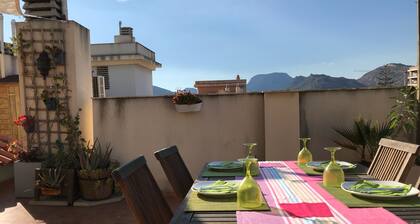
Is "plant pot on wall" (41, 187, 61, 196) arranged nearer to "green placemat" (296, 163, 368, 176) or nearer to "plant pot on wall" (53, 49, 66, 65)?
"plant pot on wall" (53, 49, 66, 65)

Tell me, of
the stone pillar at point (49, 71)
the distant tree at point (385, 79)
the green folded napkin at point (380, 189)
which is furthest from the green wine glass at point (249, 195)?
the distant tree at point (385, 79)

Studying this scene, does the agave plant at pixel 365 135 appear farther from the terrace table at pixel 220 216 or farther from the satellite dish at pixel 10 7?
the satellite dish at pixel 10 7

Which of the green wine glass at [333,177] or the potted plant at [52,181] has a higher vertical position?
the green wine glass at [333,177]

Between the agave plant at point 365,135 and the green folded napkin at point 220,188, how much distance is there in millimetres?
2745

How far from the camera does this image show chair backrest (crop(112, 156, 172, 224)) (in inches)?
70.7

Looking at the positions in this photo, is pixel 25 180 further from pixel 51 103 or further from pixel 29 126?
pixel 51 103

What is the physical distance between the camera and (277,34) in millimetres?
8586

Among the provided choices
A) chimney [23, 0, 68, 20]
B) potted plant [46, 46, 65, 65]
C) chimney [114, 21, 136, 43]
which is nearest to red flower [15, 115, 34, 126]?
potted plant [46, 46, 65, 65]

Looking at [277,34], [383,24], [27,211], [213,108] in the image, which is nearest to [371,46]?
[383,24]

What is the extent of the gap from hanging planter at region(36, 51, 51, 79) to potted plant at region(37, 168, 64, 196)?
138 centimetres

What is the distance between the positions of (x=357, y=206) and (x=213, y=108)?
3489 mm

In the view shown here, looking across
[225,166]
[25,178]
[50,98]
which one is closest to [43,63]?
[50,98]

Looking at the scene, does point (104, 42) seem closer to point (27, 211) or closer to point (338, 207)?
point (27, 211)

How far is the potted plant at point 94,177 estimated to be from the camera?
185 inches
